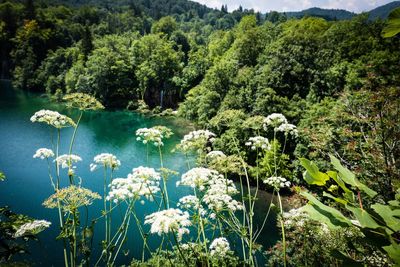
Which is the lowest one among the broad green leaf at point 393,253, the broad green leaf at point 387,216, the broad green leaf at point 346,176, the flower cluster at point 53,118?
the flower cluster at point 53,118

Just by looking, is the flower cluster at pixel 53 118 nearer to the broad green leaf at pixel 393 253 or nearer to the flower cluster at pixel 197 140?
the flower cluster at pixel 197 140

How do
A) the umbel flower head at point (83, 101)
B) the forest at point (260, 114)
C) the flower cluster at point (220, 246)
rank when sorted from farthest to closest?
1. the flower cluster at point (220, 246)
2. the umbel flower head at point (83, 101)
3. the forest at point (260, 114)

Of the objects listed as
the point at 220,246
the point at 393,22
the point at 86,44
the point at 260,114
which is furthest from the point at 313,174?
the point at 86,44

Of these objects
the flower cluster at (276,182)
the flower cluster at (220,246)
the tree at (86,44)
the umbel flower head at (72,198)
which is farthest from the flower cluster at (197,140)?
the tree at (86,44)

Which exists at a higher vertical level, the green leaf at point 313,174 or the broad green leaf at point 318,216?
the green leaf at point 313,174

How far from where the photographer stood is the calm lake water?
1539cm

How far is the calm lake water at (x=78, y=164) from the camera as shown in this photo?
15391 mm

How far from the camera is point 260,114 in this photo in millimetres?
23672

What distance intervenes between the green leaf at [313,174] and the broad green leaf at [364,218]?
0.13 metres

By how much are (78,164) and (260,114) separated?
1560 centimetres

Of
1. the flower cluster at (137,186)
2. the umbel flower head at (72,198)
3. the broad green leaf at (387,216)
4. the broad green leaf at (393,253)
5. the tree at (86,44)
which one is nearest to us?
the broad green leaf at (393,253)

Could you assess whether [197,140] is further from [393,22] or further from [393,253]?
[393,253]

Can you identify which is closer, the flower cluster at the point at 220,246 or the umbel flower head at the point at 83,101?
the umbel flower head at the point at 83,101

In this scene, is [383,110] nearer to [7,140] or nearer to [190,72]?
[7,140]
